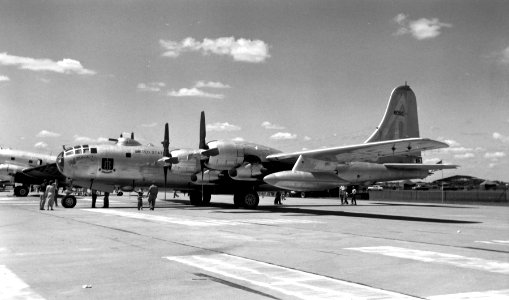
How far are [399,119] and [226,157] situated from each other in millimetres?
12416

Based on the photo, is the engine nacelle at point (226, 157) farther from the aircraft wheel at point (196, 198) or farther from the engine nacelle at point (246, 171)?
the aircraft wheel at point (196, 198)

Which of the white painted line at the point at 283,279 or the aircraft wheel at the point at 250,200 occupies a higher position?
the aircraft wheel at the point at 250,200

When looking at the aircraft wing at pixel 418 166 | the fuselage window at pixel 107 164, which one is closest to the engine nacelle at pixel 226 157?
the fuselage window at pixel 107 164

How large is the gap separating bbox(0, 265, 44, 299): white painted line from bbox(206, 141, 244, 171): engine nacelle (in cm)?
1824

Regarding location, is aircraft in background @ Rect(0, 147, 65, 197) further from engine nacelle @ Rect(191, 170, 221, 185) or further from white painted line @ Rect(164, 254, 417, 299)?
white painted line @ Rect(164, 254, 417, 299)

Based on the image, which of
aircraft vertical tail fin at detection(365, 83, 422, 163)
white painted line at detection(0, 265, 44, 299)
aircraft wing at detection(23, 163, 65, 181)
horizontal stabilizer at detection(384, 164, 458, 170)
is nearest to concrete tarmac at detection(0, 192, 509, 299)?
white painted line at detection(0, 265, 44, 299)

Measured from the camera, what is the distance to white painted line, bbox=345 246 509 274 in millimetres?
8719

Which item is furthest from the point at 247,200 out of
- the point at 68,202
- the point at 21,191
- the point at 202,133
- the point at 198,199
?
the point at 21,191

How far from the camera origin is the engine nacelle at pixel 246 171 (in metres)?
26.5

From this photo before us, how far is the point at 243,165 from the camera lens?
26.6 metres

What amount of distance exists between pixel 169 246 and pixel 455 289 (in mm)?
6548

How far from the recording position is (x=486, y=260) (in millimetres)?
9555

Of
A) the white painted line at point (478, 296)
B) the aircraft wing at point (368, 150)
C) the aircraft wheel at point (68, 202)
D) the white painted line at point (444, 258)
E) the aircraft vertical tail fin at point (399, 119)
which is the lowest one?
the white painted line at point (478, 296)

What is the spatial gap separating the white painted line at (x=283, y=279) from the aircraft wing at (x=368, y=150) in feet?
40.8
